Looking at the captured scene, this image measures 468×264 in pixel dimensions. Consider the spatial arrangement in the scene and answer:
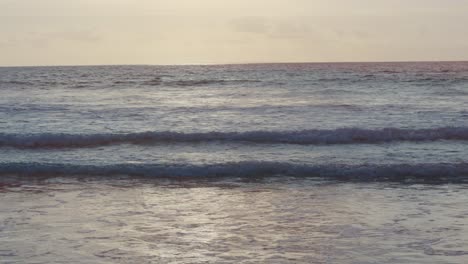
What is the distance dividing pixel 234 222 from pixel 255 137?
8044 mm

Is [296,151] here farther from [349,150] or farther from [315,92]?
[315,92]

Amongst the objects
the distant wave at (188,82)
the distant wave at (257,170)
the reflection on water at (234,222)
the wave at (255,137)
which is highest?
the distant wave at (188,82)

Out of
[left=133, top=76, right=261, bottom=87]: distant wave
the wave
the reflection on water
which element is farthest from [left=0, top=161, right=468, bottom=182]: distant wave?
[left=133, top=76, right=261, bottom=87]: distant wave

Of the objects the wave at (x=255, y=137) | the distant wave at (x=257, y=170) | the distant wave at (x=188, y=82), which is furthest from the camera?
the distant wave at (x=188, y=82)

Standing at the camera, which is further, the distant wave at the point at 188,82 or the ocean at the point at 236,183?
the distant wave at the point at 188,82

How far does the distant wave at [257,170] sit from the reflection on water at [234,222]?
32.3 inches

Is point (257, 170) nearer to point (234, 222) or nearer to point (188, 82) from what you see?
point (234, 222)

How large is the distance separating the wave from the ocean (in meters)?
0.05

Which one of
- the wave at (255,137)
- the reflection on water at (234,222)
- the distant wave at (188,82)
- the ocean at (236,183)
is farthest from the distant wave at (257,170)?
the distant wave at (188,82)

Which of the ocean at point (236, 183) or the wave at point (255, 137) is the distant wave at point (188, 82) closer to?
the ocean at point (236, 183)

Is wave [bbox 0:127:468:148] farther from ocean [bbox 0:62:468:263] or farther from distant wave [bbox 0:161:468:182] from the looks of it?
distant wave [bbox 0:161:468:182]

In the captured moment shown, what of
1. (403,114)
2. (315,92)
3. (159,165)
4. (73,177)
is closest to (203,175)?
(159,165)

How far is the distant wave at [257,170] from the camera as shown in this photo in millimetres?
12031

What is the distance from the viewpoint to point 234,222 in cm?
855
